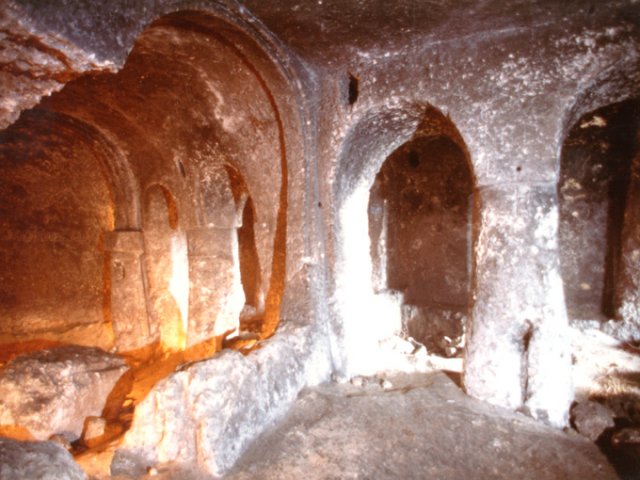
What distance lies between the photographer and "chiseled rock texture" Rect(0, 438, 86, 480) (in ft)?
5.57

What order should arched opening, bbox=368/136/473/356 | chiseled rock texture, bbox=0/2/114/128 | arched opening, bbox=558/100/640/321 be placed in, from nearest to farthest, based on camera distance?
chiseled rock texture, bbox=0/2/114/128 → arched opening, bbox=558/100/640/321 → arched opening, bbox=368/136/473/356

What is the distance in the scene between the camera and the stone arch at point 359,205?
12.4 ft

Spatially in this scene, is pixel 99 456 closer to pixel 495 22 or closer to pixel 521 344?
pixel 521 344

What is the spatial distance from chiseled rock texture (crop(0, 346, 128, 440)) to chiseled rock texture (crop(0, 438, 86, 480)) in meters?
1.38

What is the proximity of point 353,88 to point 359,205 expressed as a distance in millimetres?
1196

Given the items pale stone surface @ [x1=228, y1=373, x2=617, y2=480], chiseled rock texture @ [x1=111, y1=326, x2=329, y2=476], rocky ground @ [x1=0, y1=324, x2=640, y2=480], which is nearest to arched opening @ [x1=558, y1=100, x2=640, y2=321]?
rocky ground @ [x1=0, y1=324, x2=640, y2=480]

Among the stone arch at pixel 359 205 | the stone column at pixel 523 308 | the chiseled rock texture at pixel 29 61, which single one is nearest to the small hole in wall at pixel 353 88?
the stone arch at pixel 359 205

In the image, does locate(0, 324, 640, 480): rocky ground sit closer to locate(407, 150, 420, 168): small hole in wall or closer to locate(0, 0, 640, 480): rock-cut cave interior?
locate(0, 0, 640, 480): rock-cut cave interior

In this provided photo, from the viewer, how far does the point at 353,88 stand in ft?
12.2

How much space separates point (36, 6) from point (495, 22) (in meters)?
3.02

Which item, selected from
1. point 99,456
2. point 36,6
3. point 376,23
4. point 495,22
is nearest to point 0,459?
point 99,456

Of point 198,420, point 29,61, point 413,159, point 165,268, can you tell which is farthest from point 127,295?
point 413,159

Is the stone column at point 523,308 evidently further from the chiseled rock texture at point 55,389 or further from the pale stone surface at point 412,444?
the chiseled rock texture at point 55,389

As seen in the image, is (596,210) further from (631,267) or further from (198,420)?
(198,420)
